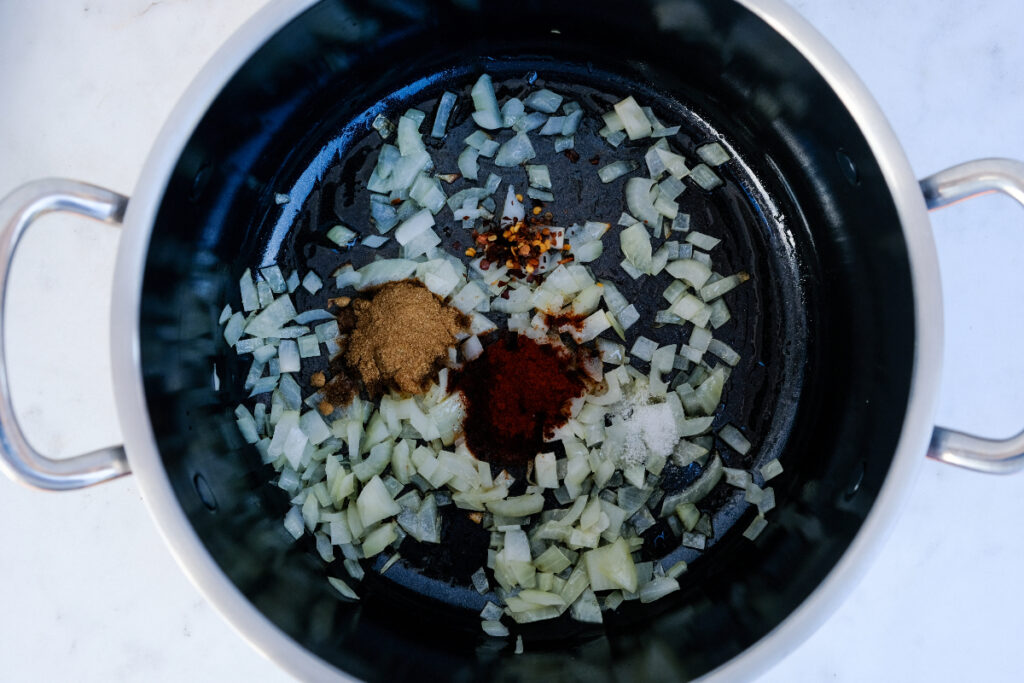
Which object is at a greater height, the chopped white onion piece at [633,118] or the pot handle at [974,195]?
the chopped white onion piece at [633,118]

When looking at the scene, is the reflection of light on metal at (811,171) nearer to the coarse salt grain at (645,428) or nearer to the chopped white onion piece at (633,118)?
the chopped white onion piece at (633,118)

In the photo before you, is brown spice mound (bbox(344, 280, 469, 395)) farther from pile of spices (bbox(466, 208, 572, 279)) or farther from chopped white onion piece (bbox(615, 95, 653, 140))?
chopped white onion piece (bbox(615, 95, 653, 140))

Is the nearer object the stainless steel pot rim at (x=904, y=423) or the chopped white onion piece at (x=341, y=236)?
the stainless steel pot rim at (x=904, y=423)

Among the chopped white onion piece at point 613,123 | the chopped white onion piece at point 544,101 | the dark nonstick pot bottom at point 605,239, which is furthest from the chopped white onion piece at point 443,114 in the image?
the chopped white onion piece at point 613,123

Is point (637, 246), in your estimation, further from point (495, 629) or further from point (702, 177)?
point (495, 629)

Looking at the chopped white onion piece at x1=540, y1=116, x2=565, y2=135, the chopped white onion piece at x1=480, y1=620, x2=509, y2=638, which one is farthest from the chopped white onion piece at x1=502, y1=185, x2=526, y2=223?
the chopped white onion piece at x1=480, y1=620, x2=509, y2=638

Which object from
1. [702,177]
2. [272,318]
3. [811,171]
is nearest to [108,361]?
[272,318]
